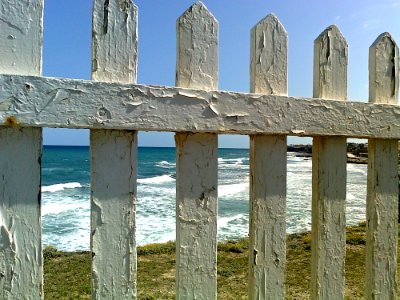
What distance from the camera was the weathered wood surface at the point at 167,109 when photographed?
→ 1061 millimetres

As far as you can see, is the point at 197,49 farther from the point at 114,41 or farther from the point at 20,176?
the point at 20,176

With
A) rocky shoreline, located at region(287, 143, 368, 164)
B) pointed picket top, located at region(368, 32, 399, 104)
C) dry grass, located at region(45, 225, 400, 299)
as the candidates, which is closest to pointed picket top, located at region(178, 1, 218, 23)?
pointed picket top, located at region(368, 32, 399, 104)

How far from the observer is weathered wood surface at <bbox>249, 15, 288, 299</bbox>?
4.43ft

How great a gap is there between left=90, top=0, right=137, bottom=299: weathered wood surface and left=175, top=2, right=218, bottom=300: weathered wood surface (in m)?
0.16

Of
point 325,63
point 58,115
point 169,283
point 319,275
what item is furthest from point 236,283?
point 58,115

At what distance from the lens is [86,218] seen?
12.2 m

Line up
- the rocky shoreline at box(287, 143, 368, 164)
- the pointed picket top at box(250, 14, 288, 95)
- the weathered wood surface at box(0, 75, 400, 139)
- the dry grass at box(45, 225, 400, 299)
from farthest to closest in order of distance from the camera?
1. the rocky shoreline at box(287, 143, 368, 164)
2. the dry grass at box(45, 225, 400, 299)
3. the pointed picket top at box(250, 14, 288, 95)
4. the weathered wood surface at box(0, 75, 400, 139)

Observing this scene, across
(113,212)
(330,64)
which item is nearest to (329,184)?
(330,64)

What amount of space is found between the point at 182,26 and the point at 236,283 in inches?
167

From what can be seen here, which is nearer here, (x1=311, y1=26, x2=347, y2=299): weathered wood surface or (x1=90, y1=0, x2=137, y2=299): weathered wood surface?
(x1=90, y1=0, x2=137, y2=299): weathered wood surface

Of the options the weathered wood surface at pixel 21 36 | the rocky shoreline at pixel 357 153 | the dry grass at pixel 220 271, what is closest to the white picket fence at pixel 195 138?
the weathered wood surface at pixel 21 36

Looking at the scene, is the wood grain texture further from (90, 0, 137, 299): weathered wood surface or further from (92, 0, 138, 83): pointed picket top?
(92, 0, 138, 83): pointed picket top

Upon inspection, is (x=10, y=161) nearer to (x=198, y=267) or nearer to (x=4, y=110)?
(x=4, y=110)

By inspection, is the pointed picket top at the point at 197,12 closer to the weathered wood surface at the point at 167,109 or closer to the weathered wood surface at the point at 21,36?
the weathered wood surface at the point at 167,109
